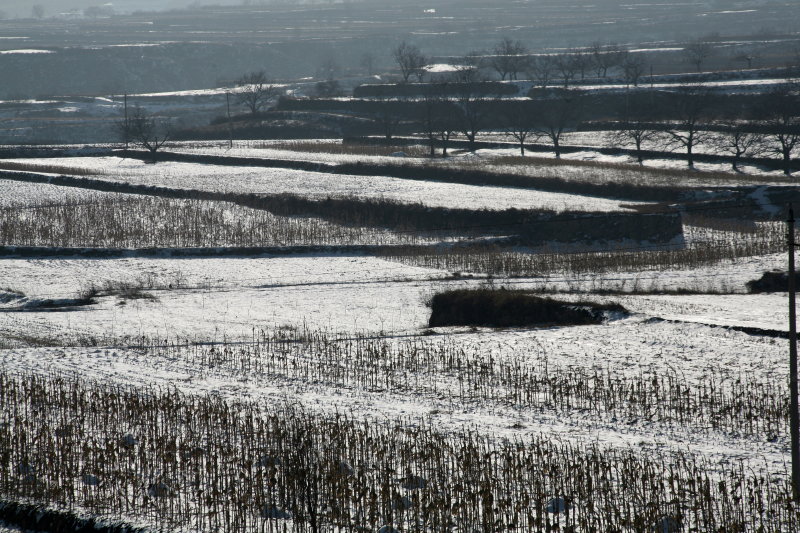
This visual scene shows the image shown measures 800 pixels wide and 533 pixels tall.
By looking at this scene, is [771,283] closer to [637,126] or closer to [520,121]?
[637,126]

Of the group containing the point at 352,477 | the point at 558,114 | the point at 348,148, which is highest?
the point at 558,114

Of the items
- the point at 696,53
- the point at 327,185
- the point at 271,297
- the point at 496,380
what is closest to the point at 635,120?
the point at 327,185

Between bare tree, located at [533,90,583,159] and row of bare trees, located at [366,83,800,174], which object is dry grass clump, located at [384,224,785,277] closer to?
row of bare trees, located at [366,83,800,174]

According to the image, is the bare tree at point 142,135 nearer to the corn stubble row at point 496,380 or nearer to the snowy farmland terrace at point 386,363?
the snowy farmland terrace at point 386,363

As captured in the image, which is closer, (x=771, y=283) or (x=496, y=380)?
(x=496, y=380)

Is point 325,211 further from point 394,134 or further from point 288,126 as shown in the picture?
point 288,126

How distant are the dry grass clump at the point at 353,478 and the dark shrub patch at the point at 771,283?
1383 centimetres

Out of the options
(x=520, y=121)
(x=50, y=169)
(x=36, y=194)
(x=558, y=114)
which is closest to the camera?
(x=36, y=194)

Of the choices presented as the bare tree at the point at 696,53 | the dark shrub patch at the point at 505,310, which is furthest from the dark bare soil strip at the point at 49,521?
the bare tree at the point at 696,53

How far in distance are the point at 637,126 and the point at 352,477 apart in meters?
51.0

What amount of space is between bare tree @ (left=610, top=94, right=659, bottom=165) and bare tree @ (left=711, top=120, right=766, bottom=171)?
402 cm

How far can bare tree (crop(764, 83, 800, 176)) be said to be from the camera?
4875cm

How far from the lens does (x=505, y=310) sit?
2347 centimetres

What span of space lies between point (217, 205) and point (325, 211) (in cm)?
512
